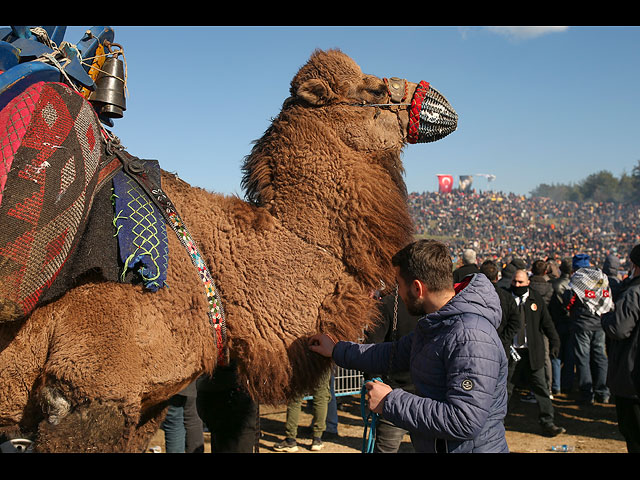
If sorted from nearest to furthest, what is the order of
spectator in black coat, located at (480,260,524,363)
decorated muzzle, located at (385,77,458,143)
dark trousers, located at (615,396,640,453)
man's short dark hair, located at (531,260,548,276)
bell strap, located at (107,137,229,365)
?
bell strap, located at (107,137,229,365), decorated muzzle, located at (385,77,458,143), dark trousers, located at (615,396,640,453), spectator in black coat, located at (480,260,524,363), man's short dark hair, located at (531,260,548,276)

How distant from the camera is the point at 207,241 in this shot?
9.43ft

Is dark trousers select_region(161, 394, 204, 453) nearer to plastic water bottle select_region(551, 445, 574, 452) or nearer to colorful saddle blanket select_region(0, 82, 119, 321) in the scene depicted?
colorful saddle blanket select_region(0, 82, 119, 321)

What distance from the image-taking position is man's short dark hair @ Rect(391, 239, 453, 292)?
2.52 metres

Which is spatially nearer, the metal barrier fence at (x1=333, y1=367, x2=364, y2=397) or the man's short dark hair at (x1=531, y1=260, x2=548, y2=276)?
the metal barrier fence at (x1=333, y1=367, x2=364, y2=397)

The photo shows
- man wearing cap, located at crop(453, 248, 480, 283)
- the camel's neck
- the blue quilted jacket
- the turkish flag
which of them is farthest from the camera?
the turkish flag

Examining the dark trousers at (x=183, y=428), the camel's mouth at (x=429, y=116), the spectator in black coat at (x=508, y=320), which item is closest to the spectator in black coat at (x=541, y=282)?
the spectator in black coat at (x=508, y=320)

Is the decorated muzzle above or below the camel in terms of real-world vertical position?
above

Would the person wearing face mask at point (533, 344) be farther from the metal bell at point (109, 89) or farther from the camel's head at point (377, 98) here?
the metal bell at point (109, 89)

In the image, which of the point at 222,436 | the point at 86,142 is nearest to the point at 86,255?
the point at 86,142

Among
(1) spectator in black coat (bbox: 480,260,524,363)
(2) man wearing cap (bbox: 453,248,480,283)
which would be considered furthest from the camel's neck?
(1) spectator in black coat (bbox: 480,260,524,363)

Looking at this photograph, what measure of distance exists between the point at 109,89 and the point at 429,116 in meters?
1.98

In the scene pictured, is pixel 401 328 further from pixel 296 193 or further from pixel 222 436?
pixel 296 193

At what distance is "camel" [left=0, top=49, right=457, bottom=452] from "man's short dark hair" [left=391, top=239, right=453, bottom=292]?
0.41m

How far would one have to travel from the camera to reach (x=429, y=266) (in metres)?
2.52
